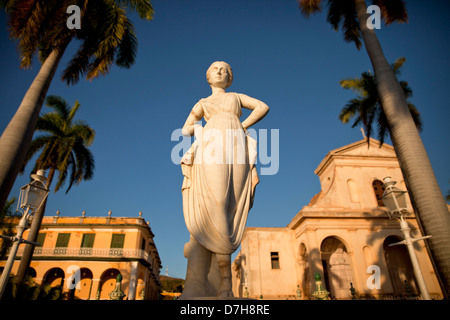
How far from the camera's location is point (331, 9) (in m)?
12.6

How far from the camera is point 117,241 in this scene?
25594mm

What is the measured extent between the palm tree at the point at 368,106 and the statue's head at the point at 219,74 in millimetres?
12296

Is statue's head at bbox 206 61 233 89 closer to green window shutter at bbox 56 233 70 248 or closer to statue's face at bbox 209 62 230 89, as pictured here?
statue's face at bbox 209 62 230 89

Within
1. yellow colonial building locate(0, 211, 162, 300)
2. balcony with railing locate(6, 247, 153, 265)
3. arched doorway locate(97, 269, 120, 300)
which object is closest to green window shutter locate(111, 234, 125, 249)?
yellow colonial building locate(0, 211, 162, 300)

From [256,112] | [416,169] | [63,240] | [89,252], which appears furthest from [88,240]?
[256,112]

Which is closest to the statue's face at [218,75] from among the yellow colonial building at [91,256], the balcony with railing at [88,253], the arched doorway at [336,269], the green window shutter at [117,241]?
the arched doorway at [336,269]

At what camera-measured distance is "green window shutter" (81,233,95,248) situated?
25.6 m

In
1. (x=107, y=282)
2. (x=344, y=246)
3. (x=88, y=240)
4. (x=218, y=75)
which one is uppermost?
(x=88, y=240)

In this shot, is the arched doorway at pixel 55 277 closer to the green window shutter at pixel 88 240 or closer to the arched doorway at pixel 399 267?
the green window shutter at pixel 88 240

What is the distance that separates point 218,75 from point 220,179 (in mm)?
1579

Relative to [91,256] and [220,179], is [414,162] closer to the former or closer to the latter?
[220,179]

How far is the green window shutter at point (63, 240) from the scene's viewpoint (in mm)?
25578
